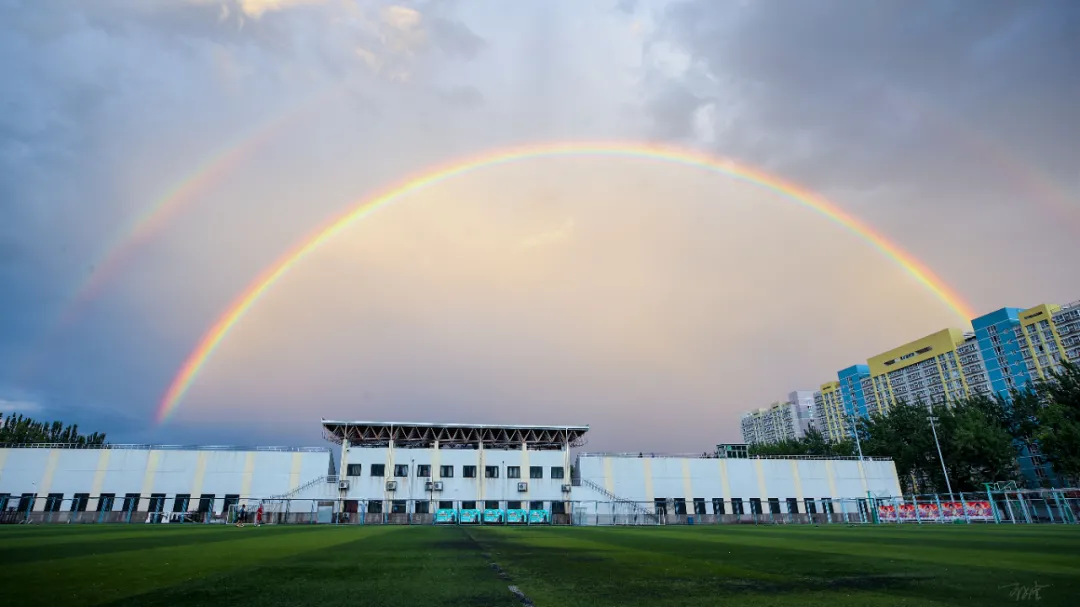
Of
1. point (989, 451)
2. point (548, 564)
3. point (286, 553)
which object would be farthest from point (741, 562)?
point (989, 451)

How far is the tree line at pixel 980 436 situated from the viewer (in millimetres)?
56184

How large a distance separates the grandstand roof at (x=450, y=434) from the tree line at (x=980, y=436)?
4225cm

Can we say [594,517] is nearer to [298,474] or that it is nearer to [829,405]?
[298,474]

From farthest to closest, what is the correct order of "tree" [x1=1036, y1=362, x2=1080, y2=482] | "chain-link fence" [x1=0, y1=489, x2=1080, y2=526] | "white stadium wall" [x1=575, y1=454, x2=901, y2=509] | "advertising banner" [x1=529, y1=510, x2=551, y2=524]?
1. "white stadium wall" [x1=575, y1=454, x2=901, y2=509]
2. "tree" [x1=1036, y1=362, x2=1080, y2=482]
3. "advertising banner" [x1=529, y1=510, x2=551, y2=524]
4. "chain-link fence" [x1=0, y1=489, x2=1080, y2=526]

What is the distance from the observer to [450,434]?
6144 cm

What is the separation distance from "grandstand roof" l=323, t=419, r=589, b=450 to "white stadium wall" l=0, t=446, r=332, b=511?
7.58 metres

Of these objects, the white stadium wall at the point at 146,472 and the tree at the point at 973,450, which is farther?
the tree at the point at 973,450

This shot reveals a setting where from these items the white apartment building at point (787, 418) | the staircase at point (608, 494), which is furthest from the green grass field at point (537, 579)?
the white apartment building at point (787, 418)

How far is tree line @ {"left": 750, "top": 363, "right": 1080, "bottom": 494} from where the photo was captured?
56.2 metres

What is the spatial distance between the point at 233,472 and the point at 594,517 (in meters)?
34.1

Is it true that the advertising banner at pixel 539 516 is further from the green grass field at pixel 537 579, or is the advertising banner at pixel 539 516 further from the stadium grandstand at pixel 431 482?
the green grass field at pixel 537 579

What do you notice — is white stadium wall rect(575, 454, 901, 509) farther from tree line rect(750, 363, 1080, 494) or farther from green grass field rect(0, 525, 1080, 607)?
green grass field rect(0, 525, 1080, 607)

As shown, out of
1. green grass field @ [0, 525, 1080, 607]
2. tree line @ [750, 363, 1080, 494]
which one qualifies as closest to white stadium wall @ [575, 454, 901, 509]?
tree line @ [750, 363, 1080, 494]

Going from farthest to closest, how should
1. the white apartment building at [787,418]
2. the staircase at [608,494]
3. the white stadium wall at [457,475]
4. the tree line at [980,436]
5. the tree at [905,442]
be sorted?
the white apartment building at [787,418]
the tree at [905,442]
the tree line at [980,436]
the white stadium wall at [457,475]
the staircase at [608,494]
